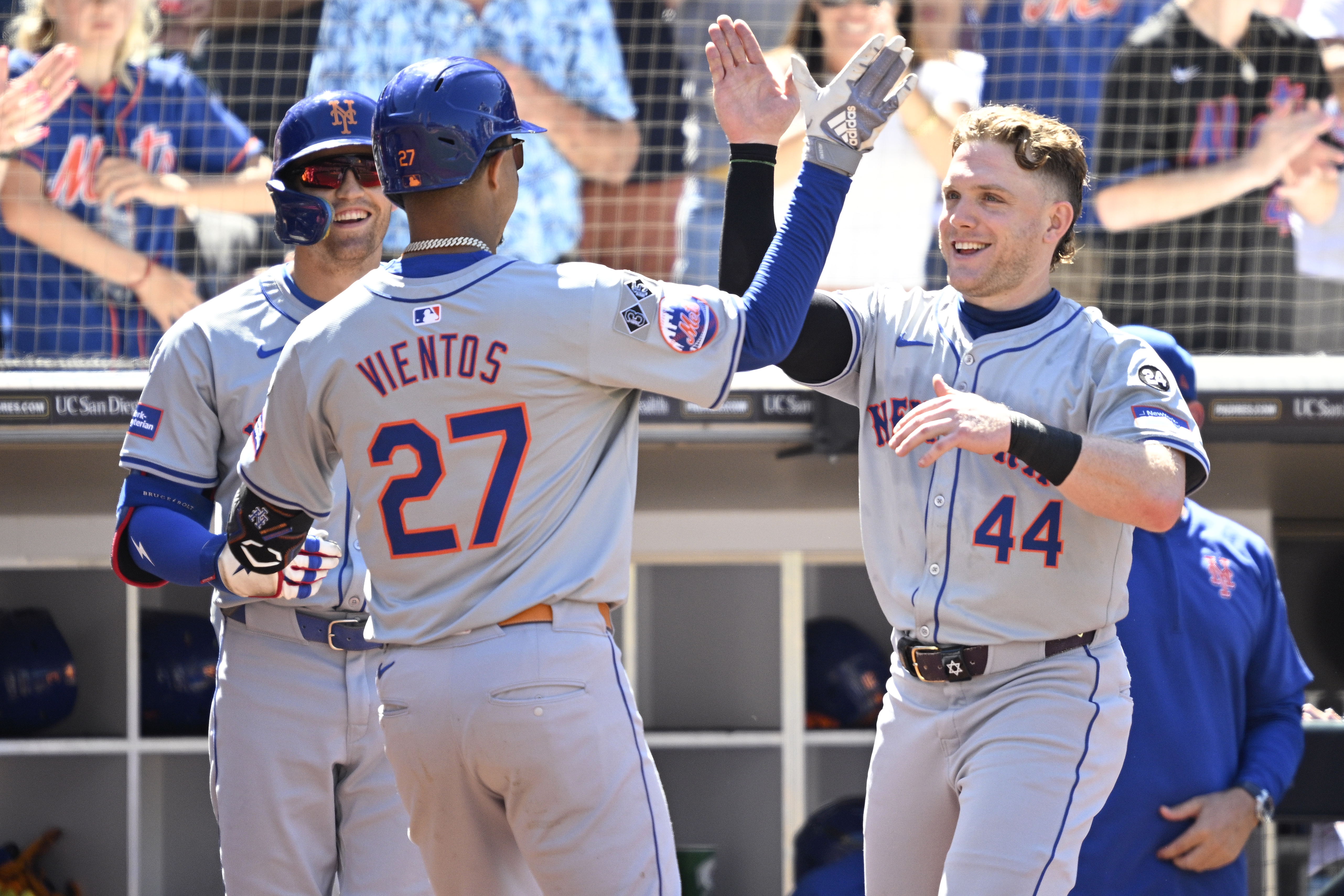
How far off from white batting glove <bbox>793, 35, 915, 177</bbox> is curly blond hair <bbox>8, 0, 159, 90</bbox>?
3475mm

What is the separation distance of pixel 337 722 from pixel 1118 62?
12.7 feet

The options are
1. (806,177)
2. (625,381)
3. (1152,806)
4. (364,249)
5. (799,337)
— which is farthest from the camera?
(1152,806)

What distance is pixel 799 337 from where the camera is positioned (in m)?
2.37

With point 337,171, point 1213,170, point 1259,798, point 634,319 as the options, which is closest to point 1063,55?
point 1213,170

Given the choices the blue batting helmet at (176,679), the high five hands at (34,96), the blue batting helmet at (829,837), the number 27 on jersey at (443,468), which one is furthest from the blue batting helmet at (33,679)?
the number 27 on jersey at (443,468)

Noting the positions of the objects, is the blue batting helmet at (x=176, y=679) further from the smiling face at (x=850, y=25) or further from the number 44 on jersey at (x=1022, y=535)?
the number 44 on jersey at (x=1022, y=535)

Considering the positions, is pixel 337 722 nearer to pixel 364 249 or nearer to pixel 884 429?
pixel 364 249

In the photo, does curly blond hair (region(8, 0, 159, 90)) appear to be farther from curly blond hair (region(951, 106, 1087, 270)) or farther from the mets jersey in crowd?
curly blond hair (region(951, 106, 1087, 270))

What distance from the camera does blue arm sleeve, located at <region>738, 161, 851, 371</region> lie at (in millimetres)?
1905

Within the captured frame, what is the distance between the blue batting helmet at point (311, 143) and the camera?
8.09 ft

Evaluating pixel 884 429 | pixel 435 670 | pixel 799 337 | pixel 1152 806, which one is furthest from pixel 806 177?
pixel 1152 806

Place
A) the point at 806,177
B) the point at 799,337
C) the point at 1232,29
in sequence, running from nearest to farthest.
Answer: the point at 806,177, the point at 799,337, the point at 1232,29

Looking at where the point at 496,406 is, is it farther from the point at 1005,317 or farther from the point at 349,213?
the point at 1005,317

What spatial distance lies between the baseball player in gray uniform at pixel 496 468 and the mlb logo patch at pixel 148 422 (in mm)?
591
